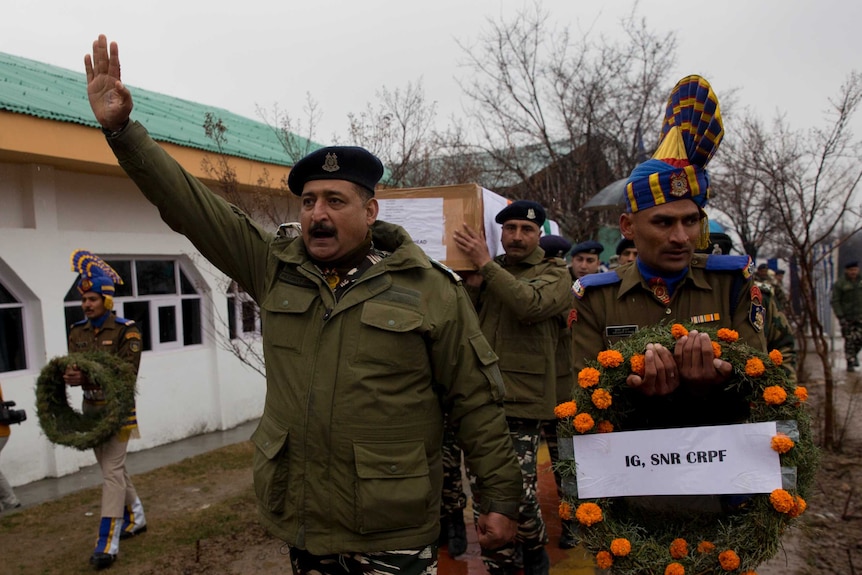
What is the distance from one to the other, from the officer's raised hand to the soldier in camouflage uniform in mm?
13361

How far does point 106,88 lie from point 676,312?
2245 millimetres

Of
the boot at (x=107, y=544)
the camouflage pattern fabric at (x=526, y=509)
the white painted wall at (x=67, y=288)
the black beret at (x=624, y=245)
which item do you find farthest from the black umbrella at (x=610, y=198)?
the boot at (x=107, y=544)

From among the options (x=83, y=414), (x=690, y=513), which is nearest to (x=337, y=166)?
(x=690, y=513)

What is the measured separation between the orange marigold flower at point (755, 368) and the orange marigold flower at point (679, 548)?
0.56 metres

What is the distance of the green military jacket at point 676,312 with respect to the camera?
2.27m

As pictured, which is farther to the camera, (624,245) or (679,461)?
(624,245)

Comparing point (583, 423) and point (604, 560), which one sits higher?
point (583, 423)

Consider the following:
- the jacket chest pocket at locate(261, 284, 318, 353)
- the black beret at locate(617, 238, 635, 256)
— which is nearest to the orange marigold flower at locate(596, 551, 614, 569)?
the jacket chest pocket at locate(261, 284, 318, 353)

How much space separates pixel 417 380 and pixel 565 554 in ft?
8.99

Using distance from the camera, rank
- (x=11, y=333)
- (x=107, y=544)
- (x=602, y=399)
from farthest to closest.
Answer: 1. (x=11, y=333)
2. (x=107, y=544)
3. (x=602, y=399)

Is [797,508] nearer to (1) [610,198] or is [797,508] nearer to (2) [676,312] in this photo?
(2) [676,312]

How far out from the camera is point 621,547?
6.21ft

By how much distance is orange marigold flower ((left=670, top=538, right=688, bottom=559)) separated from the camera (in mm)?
1900

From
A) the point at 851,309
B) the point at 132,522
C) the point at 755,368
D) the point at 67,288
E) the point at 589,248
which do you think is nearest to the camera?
the point at 755,368
